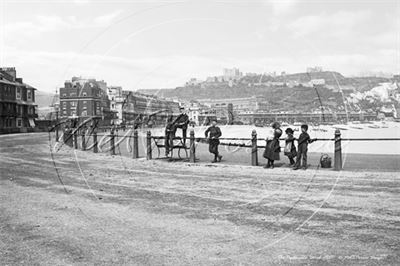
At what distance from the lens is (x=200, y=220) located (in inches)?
270

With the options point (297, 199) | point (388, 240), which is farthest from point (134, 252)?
point (297, 199)

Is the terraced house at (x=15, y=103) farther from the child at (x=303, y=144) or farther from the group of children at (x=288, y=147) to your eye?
the child at (x=303, y=144)

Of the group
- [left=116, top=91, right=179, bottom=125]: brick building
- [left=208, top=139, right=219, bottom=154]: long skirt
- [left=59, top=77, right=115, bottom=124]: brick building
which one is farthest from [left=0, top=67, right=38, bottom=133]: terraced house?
[left=208, top=139, right=219, bottom=154]: long skirt

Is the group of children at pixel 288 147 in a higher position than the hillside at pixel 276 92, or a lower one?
lower

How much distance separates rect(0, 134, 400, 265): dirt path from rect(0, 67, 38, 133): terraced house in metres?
60.1

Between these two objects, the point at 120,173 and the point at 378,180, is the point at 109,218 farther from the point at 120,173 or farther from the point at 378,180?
the point at 378,180

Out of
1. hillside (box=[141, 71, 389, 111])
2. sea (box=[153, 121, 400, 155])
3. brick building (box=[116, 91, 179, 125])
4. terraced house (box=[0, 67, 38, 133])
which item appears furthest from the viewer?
terraced house (box=[0, 67, 38, 133])

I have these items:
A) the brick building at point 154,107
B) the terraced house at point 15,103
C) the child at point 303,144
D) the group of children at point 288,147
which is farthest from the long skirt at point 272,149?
the terraced house at point 15,103

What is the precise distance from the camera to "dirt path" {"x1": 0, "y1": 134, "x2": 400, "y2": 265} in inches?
199

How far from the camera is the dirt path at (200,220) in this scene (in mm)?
5051

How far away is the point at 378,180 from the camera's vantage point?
1177 centimetres

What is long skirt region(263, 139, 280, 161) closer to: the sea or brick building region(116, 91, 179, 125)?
the sea

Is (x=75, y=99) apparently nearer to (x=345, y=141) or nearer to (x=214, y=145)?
(x=345, y=141)

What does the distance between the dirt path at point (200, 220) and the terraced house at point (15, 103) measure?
197 feet
